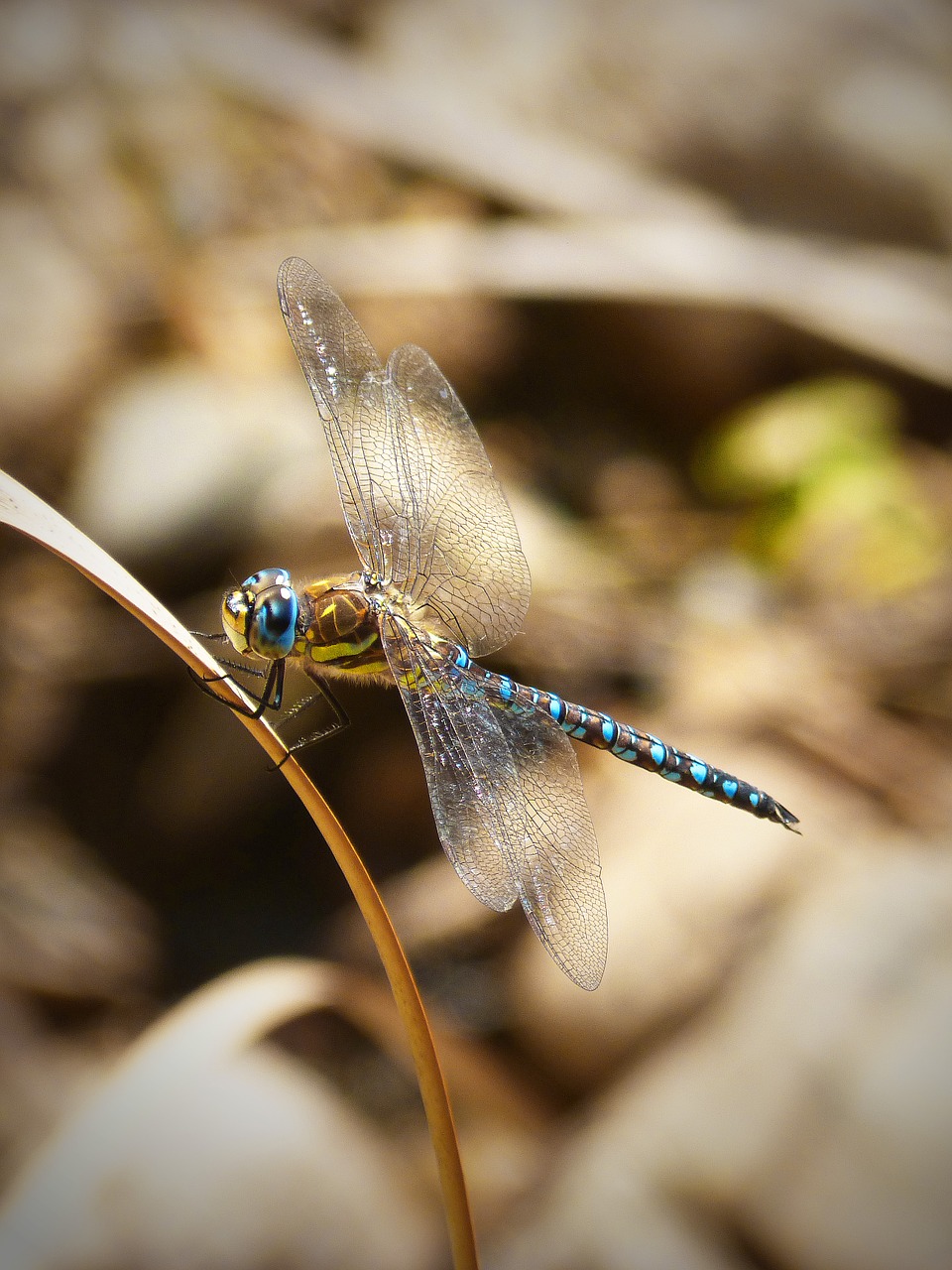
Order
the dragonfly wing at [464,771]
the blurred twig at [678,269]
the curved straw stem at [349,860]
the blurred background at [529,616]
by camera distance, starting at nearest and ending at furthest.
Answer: the curved straw stem at [349,860] < the dragonfly wing at [464,771] < the blurred background at [529,616] < the blurred twig at [678,269]

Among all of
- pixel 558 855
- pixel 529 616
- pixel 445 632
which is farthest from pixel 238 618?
pixel 529 616

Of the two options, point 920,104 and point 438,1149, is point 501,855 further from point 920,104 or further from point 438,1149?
point 920,104

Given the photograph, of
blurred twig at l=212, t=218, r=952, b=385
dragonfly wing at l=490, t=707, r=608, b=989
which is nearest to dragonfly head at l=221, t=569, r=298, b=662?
dragonfly wing at l=490, t=707, r=608, b=989

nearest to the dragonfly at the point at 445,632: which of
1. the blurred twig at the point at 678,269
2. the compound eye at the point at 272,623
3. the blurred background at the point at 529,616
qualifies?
the compound eye at the point at 272,623

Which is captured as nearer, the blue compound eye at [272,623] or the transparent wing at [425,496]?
the blue compound eye at [272,623]

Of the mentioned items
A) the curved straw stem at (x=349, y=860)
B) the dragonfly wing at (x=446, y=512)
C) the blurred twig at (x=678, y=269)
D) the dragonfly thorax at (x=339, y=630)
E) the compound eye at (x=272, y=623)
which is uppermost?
the blurred twig at (x=678, y=269)

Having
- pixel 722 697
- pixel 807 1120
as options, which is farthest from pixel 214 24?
pixel 807 1120

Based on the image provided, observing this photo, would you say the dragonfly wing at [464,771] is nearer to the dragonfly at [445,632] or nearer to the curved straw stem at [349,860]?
the dragonfly at [445,632]
